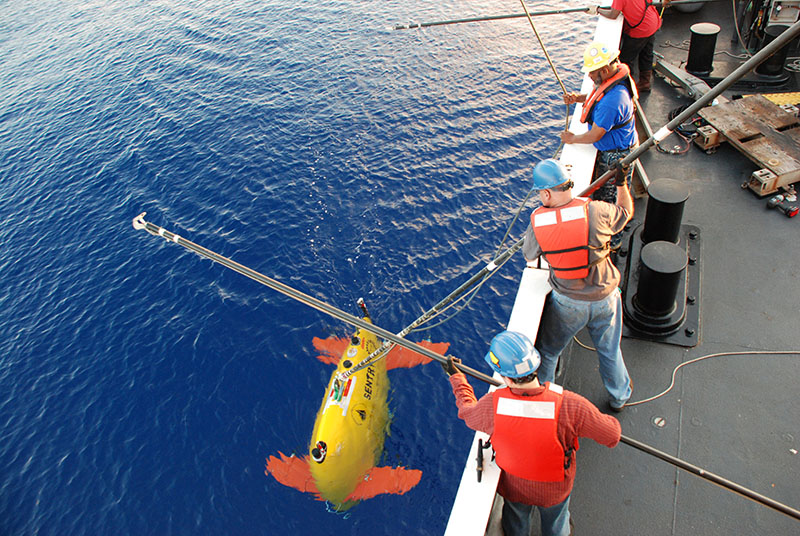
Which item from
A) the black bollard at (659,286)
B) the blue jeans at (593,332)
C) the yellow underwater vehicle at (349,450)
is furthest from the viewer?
the yellow underwater vehicle at (349,450)

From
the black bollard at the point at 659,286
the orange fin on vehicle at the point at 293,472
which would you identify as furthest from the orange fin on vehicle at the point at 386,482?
the black bollard at the point at 659,286

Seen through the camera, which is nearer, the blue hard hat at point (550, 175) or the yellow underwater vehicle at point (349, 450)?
the blue hard hat at point (550, 175)

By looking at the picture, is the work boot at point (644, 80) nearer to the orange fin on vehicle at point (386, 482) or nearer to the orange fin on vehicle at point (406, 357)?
the orange fin on vehicle at point (406, 357)

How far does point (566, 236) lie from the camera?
192 inches

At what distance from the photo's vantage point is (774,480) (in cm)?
529

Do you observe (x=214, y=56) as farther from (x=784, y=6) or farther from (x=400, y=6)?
(x=784, y=6)

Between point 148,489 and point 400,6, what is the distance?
94.9 ft

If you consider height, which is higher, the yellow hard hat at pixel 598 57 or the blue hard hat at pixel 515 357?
the yellow hard hat at pixel 598 57

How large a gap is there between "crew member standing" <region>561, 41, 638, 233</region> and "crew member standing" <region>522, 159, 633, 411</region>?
1.86 metres

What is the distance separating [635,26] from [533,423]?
8.68m

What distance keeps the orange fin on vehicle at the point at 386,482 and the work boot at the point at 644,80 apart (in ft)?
32.8

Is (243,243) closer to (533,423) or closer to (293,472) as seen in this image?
(293,472)

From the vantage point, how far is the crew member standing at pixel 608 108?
A: 660cm

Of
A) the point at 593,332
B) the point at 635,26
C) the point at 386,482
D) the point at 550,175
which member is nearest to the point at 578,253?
the point at 550,175
